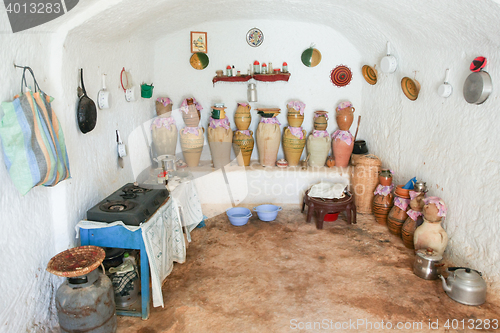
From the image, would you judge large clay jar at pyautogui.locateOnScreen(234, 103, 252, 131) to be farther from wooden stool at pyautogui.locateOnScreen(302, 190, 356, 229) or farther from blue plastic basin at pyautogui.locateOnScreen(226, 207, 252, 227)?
wooden stool at pyautogui.locateOnScreen(302, 190, 356, 229)

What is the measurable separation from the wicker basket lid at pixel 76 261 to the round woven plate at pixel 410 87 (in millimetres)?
3197

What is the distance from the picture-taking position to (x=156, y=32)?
405 cm

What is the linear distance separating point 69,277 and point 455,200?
2967 millimetres

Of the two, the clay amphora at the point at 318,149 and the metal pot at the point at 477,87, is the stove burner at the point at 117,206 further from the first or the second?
the metal pot at the point at 477,87

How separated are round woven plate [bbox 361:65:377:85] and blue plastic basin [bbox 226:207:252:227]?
2247 millimetres

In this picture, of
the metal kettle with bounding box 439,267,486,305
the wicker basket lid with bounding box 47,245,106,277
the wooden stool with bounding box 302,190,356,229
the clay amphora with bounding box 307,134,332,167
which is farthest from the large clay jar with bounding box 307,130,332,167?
the wicker basket lid with bounding box 47,245,106,277

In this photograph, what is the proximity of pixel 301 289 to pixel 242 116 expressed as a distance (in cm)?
236

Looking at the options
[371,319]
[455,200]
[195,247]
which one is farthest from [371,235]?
[195,247]

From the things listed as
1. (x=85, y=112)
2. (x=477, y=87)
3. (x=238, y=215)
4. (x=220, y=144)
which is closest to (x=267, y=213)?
(x=238, y=215)

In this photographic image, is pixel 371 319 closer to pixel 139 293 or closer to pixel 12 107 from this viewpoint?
pixel 139 293

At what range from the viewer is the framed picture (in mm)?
4469

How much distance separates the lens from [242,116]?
14.3ft

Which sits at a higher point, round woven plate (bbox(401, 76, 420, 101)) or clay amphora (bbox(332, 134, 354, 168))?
round woven plate (bbox(401, 76, 420, 101))

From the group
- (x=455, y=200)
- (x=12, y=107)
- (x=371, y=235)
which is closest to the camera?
(x=12, y=107)
